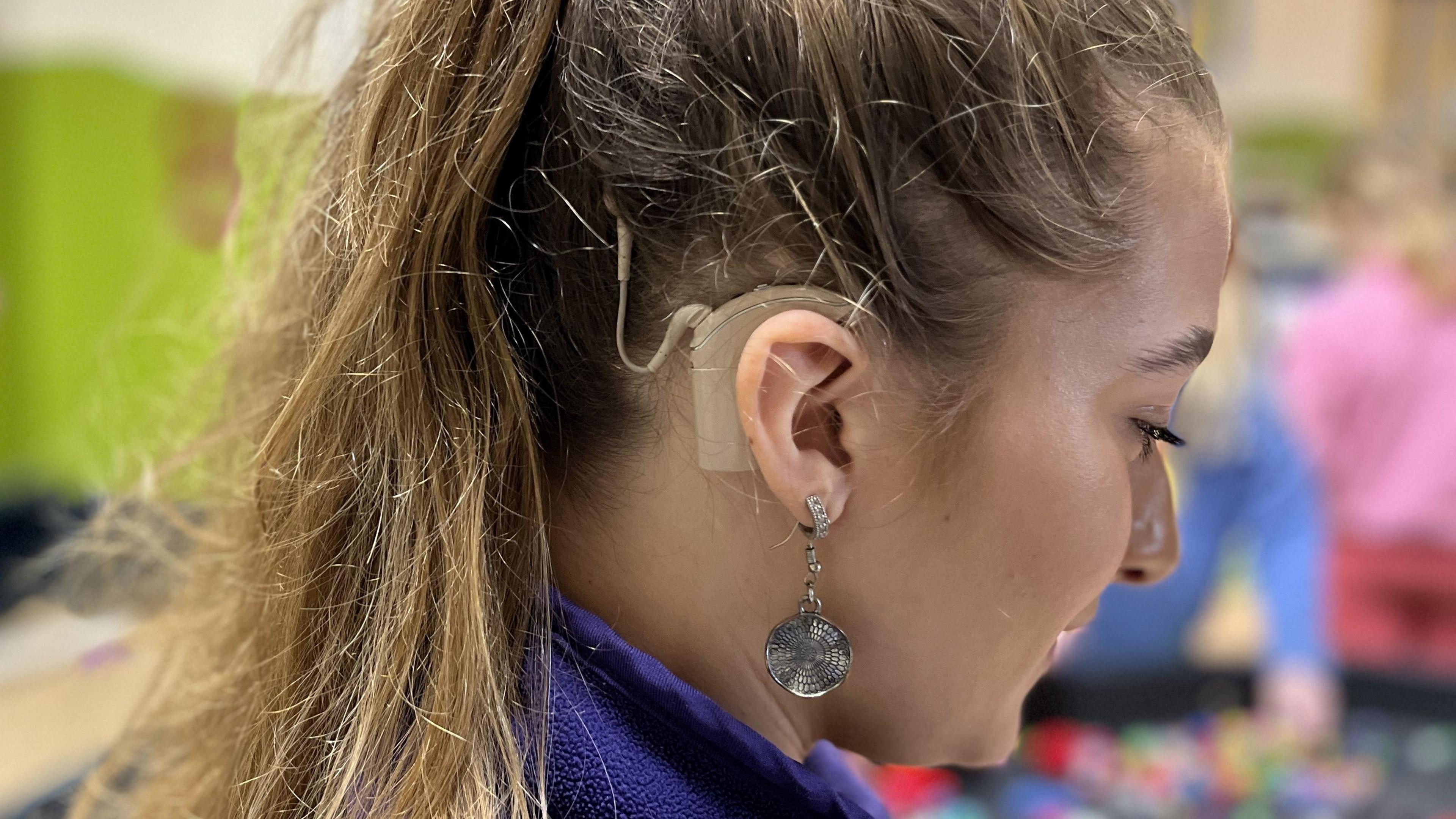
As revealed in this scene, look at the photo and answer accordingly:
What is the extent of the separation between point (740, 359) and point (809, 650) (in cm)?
17

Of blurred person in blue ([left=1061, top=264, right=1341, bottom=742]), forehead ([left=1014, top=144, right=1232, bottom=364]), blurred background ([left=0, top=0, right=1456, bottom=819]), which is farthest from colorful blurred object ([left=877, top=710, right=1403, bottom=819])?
forehead ([left=1014, top=144, right=1232, bottom=364])

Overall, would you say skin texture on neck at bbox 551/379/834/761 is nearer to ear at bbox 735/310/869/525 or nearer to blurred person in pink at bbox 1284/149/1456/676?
ear at bbox 735/310/869/525

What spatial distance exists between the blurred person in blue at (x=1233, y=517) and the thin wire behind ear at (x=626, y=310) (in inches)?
52.1

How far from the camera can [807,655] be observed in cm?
63

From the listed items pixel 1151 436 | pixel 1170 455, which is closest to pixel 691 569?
pixel 1151 436

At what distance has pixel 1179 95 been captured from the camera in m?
0.62

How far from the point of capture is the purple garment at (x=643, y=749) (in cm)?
59

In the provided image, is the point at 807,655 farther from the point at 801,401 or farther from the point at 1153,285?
the point at 1153,285

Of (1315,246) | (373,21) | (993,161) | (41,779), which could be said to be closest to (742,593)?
(993,161)

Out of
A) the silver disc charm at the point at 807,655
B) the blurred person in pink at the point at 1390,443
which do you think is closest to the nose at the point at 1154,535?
the silver disc charm at the point at 807,655

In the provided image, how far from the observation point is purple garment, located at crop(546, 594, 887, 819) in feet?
1.94

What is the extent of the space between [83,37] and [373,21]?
2512 mm

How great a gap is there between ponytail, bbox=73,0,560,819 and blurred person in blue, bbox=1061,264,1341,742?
132 centimetres

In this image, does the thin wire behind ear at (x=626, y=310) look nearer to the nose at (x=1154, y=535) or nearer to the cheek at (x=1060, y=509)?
the cheek at (x=1060, y=509)
